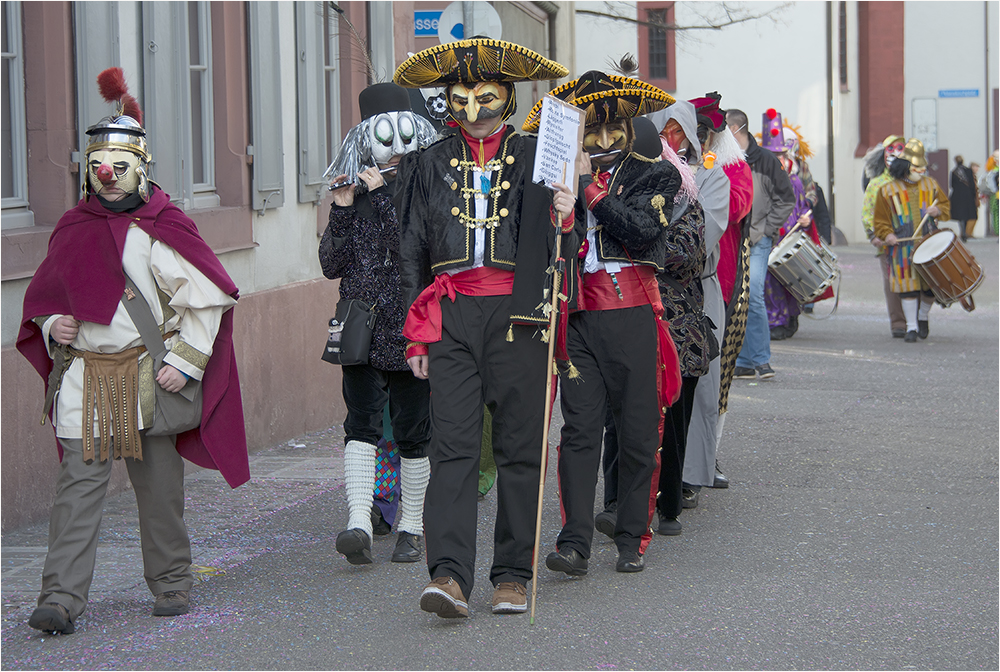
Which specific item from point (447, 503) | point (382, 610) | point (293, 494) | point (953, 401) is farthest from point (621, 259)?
point (953, 401)

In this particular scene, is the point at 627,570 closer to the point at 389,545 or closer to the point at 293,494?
the point at 389,545

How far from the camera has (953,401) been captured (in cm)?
1053

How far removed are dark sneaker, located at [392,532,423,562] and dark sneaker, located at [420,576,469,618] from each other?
1.01 meters

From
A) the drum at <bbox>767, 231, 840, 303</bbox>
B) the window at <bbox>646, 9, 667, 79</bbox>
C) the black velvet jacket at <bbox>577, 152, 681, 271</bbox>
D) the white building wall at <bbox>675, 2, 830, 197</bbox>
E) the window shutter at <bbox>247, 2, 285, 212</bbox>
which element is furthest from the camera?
the window at <bbox>646, 9, 667, 79</bbox>

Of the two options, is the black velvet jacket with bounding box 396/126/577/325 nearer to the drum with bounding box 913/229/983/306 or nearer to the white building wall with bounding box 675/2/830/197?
the drum with bounding box 913/229/983/306

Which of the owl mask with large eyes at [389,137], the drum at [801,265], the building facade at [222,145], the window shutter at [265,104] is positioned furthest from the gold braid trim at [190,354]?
the drum at [801,265]

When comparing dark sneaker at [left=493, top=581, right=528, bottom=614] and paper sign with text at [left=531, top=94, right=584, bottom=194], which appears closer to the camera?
paper sign with text at [left=531, top=94, right=584, bottom=194]

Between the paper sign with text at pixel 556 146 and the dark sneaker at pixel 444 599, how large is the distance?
1486 millimetres

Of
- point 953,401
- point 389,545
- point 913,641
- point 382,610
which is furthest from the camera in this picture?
point 953,401

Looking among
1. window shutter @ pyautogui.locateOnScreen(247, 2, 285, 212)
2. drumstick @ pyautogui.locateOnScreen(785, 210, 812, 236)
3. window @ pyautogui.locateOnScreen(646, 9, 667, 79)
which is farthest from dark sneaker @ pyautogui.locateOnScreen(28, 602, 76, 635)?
window @ pyautogui.locateOnScreen(646, 9, 667, 79)

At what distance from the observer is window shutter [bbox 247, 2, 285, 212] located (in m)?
8.91

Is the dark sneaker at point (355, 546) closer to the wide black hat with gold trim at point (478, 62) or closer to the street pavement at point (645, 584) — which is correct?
the street pavement at point (645, 584)

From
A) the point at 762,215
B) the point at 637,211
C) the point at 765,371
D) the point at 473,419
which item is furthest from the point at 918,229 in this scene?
the point at 473,419

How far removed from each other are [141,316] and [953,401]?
7287 mm
